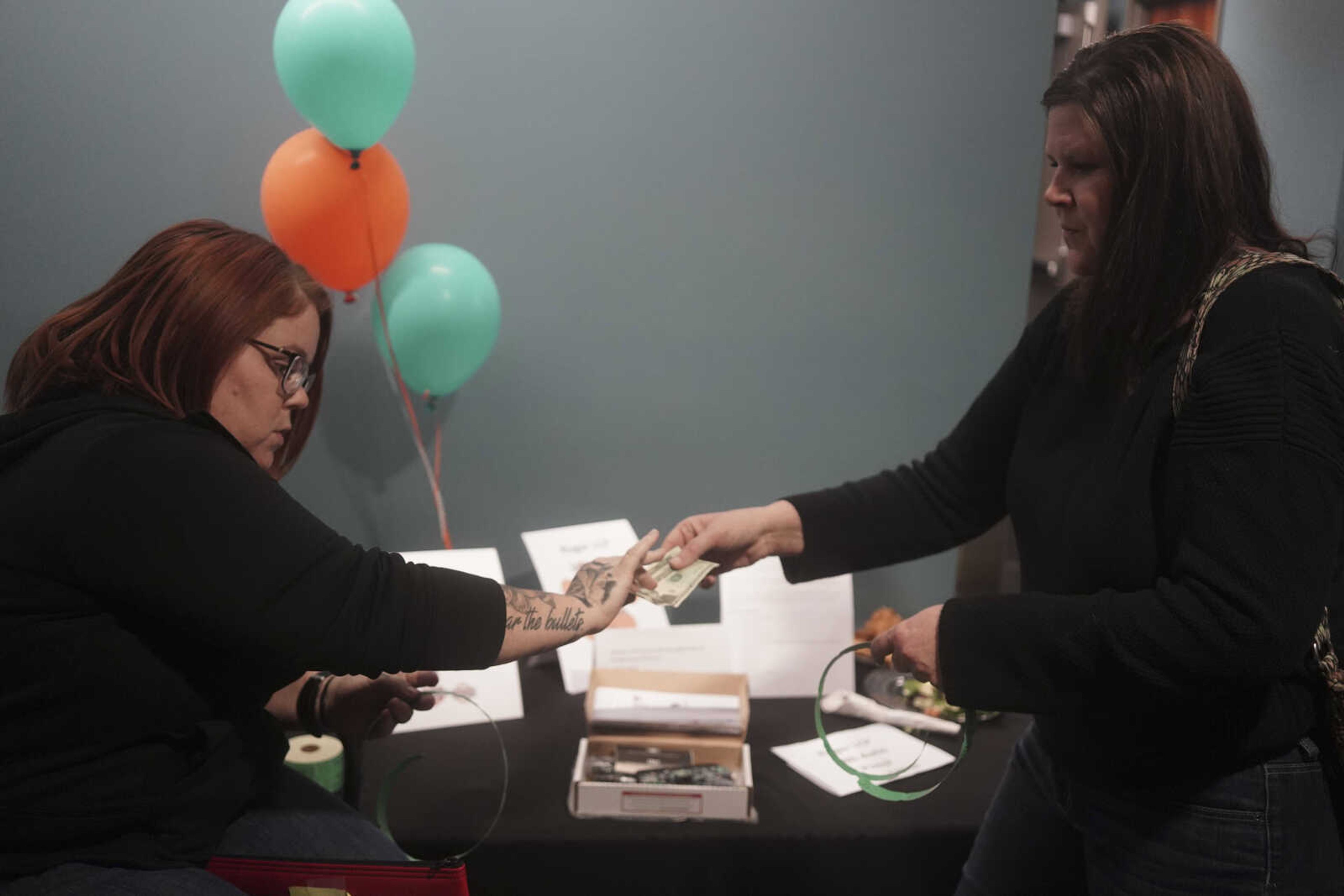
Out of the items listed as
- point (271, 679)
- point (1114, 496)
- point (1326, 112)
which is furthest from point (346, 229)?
point (1326, 112)

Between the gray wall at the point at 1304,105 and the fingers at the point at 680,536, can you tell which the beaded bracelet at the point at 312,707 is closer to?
the fingers at the point at 680,536

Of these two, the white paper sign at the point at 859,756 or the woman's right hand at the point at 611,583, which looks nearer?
the woman's right hand at the point at 611,583

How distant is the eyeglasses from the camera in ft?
4.36

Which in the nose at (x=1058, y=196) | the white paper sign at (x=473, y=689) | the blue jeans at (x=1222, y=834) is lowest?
the white paper sign at (x=473, y=689)

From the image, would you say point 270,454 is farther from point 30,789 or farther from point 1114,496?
point 1114,496

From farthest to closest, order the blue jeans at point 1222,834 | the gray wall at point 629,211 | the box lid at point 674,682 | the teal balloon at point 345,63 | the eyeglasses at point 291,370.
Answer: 1. the gray wall at point 629,211
2. the box lid at point 674,682
3. the teal balloon at point 345,63
4. the eyeglasses at point 291,370
5. the blue jeans at point 1222,834

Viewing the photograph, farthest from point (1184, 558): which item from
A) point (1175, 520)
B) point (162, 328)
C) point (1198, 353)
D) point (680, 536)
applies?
point (162, 328)

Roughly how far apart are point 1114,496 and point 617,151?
1665mm

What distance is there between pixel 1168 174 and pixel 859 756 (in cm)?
131

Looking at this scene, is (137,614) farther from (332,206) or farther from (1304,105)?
(1304,105)

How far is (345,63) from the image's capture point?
1.95 meters

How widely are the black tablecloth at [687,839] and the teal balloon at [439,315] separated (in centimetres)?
86

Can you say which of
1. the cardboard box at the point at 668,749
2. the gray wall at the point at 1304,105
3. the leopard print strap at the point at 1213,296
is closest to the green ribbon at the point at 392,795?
the cardboard box at the point at 668,749

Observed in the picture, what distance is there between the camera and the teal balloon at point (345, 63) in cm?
194
